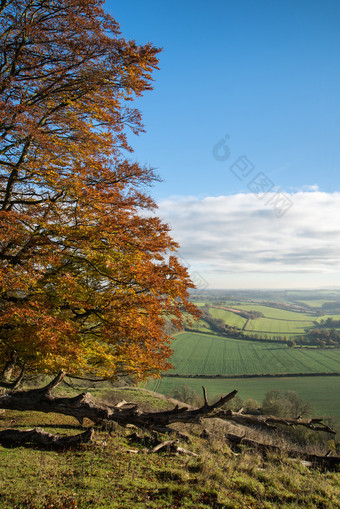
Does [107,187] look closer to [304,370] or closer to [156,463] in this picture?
[156,463]

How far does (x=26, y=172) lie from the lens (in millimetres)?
8227

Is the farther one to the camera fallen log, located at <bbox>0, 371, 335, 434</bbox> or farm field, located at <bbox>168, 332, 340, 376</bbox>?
farm field, located at <bbox>168, 332, 340, 376</bbox>

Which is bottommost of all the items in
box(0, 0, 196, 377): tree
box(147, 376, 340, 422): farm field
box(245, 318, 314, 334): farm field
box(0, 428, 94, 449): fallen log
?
box(147, 376, 340, 422): farm field

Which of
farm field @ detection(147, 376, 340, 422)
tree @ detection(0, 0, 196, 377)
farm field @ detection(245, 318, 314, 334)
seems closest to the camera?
tree @ detection(0, 0, 196, 377)

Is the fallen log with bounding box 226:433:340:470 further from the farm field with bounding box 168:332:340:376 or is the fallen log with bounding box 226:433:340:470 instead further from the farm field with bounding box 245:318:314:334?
the farm field with bounding box 245:318:314:334

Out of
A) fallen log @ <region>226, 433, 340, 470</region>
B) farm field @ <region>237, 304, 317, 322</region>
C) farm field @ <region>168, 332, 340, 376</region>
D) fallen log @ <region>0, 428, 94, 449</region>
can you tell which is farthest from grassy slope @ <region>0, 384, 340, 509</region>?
farm field @ <region>237, 304, 317, 322</region>

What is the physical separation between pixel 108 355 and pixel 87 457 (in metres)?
2.96

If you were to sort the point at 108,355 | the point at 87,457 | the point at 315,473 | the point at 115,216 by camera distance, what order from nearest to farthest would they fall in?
1. the point at 87,457
2. the point at 315,473
3. the point at 115,216
4. the point at 108,355

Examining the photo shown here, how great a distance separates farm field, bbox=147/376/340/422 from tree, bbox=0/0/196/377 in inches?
1474

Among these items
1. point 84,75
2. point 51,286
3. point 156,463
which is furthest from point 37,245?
point 156,463

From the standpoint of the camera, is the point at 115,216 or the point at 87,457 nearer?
the point at 87,457

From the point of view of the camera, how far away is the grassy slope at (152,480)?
5.27 metres

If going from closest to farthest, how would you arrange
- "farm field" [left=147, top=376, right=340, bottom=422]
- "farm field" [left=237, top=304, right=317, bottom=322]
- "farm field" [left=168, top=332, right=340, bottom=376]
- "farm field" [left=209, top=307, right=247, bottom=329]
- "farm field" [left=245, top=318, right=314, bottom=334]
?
"farm field" [left=147, top=376, right=340, bottom=422] < "farm field" [left=168, top=332, right=340, bottom=376] < "farm field" [left=245, top=318, right=314, bottom=334] < "farm field" [left=209, top=307, right=247, bottom=329] < "farm field" [left=237, top=304, right=317, bottom=322]

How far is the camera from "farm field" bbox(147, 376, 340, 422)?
138 ft
